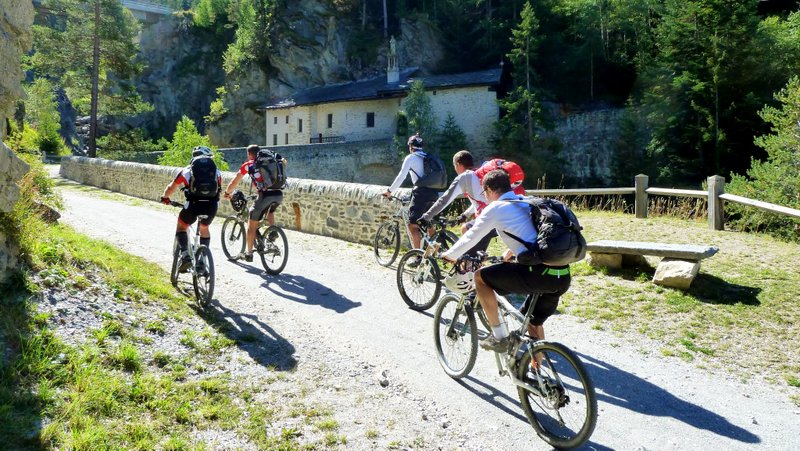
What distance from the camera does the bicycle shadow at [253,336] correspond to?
481 centimetres

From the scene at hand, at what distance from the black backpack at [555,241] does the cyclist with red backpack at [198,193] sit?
4.14 metres

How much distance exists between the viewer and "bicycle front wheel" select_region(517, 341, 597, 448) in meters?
3.36

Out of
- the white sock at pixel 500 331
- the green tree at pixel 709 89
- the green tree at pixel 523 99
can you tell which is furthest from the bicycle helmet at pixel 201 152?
the green tree at pixel 523 99

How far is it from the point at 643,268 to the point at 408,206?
3455 millimetres

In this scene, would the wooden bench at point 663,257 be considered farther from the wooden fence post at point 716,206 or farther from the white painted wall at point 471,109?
the white painted wall at point 471,109

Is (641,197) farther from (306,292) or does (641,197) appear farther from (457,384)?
(457,384)

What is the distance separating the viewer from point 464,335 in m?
4.48

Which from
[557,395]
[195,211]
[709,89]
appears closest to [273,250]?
[195,211]

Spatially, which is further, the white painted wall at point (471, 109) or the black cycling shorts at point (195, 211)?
the white painted wall at point (471, 109)

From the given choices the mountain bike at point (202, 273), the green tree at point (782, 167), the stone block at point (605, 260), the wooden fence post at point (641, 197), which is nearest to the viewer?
the mountain bike at point (202, 273)

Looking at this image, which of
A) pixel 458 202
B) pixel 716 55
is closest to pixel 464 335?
pixel 458 202

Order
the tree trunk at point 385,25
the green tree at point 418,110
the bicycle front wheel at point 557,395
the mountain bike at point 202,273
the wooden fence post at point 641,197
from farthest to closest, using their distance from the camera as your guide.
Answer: the tree trunk at point 385,25, the green tree at point 418,110, the wooden fence post at point 641,197, the mountain bike at point 202,273, the bicycle front wheel at point 557,395

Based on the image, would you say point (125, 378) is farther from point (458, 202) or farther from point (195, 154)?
point (458, 202)

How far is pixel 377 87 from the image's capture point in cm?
4384
